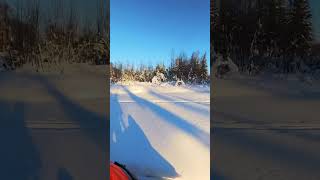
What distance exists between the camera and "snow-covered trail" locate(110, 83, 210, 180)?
379 centimetres

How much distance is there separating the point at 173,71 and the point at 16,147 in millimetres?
3435

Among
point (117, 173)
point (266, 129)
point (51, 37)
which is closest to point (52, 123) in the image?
point (51, 37)

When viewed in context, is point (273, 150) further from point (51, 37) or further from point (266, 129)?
point (51, 37)

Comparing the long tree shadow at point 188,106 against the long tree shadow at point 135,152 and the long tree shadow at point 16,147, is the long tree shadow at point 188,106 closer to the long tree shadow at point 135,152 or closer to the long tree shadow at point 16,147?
the long tree shadow at point 135,152

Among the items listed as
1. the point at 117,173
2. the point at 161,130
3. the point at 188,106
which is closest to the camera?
the point at 117,173

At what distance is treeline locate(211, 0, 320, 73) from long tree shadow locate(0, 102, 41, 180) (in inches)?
43.4

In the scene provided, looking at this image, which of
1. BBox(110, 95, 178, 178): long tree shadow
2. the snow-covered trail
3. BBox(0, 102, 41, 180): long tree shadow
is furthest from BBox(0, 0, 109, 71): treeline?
BBox(110, 95, 178, 178): long tree shadow

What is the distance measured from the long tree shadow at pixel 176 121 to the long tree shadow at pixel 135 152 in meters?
0.58

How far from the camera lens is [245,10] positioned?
1955 mm

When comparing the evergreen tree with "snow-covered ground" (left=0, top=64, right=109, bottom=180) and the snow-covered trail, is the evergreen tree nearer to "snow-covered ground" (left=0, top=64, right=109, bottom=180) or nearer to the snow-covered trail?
"snow-covered ground" (left=0, top=64, right=109, bottom=180)

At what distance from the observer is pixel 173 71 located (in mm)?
5168

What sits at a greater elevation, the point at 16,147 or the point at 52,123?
the point at 52,123

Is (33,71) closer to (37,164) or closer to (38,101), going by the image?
(38,101)

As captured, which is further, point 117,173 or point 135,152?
point 135,152
